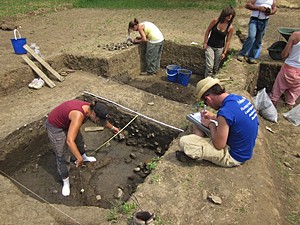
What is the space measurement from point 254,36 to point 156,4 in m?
7.31

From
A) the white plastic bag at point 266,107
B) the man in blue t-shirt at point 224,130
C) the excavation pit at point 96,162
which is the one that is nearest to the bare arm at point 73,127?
the excavation pit at point 96,162

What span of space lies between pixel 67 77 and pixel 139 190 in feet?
14.5

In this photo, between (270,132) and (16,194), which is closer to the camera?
(16,194)

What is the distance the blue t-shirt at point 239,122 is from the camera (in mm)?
3248

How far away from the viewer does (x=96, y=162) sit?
205 inches

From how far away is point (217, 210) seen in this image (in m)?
3.24

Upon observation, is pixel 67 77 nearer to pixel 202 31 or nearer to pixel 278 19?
pixel 202 31

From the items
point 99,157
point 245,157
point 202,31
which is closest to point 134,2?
point 202,31

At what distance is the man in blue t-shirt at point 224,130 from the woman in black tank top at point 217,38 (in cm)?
309

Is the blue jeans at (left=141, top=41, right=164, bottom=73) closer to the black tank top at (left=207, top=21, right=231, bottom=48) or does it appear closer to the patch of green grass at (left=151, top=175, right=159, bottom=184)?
the black tank top at (left=207, top=21, right=231, bottom=48)

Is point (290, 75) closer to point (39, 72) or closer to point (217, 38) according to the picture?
point (217, 38)

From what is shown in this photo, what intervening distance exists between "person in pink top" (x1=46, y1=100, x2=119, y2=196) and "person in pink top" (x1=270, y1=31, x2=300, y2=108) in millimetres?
3997

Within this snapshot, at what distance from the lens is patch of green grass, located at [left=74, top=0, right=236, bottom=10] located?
12.6 metres

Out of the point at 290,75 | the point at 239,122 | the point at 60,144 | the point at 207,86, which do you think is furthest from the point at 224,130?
the point at 290,75
